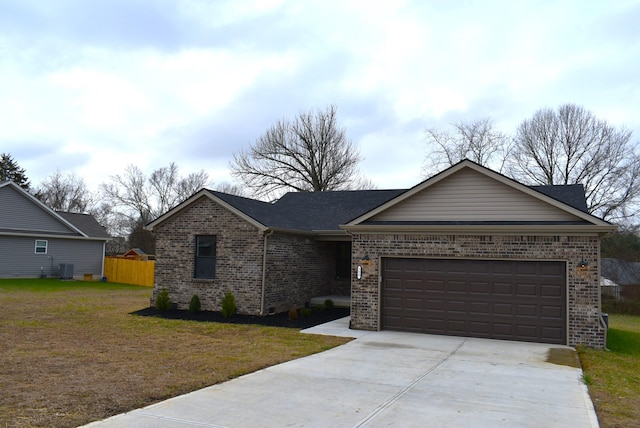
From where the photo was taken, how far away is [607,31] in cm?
1295

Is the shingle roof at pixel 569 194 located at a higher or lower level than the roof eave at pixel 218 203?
higher

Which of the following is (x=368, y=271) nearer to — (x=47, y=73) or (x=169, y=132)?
(x=47, y=73)

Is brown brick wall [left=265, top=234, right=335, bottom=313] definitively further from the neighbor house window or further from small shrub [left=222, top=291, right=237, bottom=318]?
the neighbor house window

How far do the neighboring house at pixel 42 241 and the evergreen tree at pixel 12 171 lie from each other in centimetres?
2020

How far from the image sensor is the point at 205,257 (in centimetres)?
1705

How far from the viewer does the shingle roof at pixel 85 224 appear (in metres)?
32.8

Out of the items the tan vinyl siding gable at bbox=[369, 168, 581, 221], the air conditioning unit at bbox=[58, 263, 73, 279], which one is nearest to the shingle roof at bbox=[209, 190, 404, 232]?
the tan vinyl siding gable at bbox=[369, 168, 581, 221]

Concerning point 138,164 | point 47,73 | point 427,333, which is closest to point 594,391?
point 427,333

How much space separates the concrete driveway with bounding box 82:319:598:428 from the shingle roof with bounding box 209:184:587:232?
7.06m

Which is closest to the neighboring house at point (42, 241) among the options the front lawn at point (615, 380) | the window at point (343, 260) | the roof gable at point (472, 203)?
the window at point (343, 260)

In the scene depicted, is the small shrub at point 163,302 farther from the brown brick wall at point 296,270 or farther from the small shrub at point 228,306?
the brown brick wall at point 296,270

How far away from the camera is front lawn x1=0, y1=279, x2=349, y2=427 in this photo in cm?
643

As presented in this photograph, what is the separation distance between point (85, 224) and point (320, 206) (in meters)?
20.4

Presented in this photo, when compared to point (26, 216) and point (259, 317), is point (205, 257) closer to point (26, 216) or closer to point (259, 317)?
point (259, 317)
